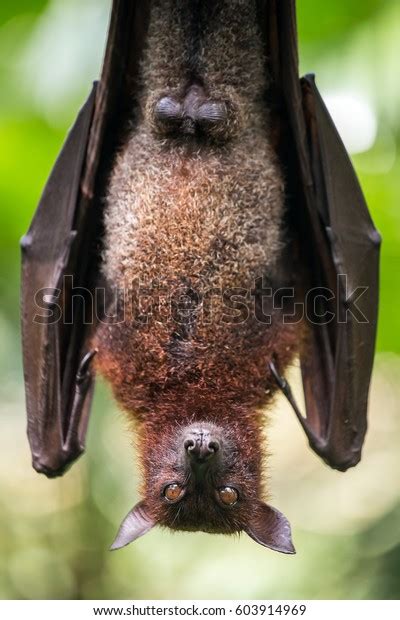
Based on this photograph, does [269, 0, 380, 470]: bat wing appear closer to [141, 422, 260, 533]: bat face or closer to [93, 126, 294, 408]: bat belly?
[93, 126, 294, 408]: bat belly

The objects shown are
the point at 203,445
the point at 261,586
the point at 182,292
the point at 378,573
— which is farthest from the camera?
the point at 261,586

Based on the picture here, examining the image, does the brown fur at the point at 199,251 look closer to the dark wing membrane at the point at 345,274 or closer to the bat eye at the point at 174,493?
the bat eye at the point at 174,493

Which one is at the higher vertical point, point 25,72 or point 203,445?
point 25,72

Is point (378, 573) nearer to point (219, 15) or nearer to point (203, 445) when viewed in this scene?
point (203, 445)

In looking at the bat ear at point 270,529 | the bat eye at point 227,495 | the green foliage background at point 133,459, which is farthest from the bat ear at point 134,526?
the green foliage background at point 133,459

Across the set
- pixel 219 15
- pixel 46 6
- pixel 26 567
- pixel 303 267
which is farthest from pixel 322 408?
pixel 26 567

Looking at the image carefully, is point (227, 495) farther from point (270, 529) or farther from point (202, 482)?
point (270, 529)

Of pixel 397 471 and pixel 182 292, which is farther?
pixel 397 471

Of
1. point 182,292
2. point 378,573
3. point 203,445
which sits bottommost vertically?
point 378,573
